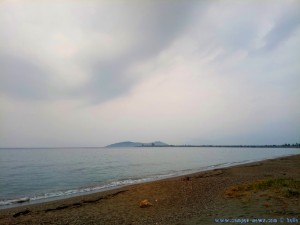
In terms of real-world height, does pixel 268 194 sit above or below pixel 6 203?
above

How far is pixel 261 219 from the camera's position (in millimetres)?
8156

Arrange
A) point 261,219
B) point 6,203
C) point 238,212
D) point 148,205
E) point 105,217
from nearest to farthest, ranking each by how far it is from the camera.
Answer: point 261,219 < point 238,212 < point 105,217 < point 148,205 < point 6,203

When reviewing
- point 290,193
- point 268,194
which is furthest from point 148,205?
point 290,193

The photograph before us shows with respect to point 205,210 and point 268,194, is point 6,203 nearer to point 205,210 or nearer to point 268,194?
point 205,210

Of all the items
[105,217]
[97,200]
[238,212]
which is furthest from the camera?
[97,200]

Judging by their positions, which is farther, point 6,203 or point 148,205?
point 6,203

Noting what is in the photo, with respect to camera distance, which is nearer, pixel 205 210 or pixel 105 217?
pixel 205 210

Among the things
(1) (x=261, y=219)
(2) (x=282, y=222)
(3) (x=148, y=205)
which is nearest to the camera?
(2) (x=282, y=222)

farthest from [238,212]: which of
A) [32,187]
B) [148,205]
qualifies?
[32,187]

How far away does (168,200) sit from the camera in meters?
15.0

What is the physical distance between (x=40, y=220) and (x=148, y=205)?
5.58 meters

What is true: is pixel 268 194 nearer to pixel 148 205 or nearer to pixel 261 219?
pixel 261 219

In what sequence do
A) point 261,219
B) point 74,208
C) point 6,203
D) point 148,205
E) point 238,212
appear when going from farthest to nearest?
Answer: 1. point 6,203
2. point 74,208
3. point 148,205
4. point 238,212
5. point 261,219

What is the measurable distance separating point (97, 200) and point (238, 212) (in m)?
10.7
